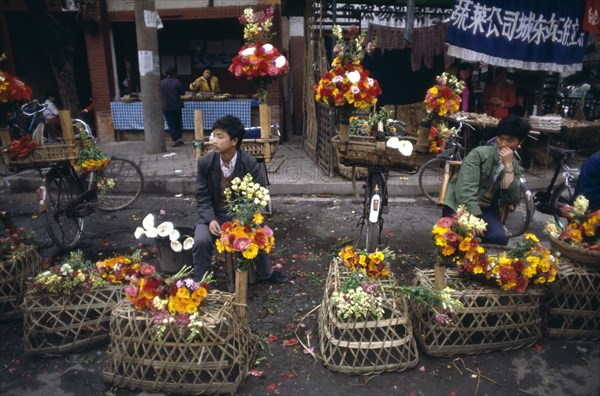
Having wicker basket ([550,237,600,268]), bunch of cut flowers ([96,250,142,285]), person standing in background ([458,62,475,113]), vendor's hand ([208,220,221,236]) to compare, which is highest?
person standing in background ([458,62,475,113])

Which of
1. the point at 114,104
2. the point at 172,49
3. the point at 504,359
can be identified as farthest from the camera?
the point at 172,49

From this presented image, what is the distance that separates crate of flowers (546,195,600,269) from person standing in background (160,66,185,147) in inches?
356

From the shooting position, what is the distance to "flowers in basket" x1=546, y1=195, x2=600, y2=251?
3850 mm

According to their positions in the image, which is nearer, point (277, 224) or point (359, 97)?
point (359, 97)

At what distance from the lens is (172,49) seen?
13109 millimetres

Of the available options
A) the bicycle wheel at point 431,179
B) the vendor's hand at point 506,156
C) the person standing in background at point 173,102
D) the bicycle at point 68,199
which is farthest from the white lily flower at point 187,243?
the person standing in background at point 173,102

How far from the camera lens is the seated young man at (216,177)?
4227 mm

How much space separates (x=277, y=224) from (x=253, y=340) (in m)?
3.10


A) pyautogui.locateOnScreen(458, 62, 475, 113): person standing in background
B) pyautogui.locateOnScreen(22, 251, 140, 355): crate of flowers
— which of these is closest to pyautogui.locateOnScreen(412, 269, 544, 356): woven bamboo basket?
pyautogui.locateOnScreen(22, 251, 140, 355): crate of flowers

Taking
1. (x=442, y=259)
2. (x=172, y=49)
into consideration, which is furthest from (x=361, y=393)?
(x=172, y=49)

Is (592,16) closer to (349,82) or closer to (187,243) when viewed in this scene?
(349,82)

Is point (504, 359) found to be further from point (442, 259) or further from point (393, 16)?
point (393, 16)

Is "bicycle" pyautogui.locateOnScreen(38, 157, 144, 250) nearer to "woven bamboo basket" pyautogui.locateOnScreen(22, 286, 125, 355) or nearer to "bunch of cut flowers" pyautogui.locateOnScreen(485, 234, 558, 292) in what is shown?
"woven bamboo basket" pyautogui.locateOnScreen(22, 286, 125, 355)

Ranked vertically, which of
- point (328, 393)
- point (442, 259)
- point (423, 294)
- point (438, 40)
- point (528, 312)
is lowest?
point (328, 393)
